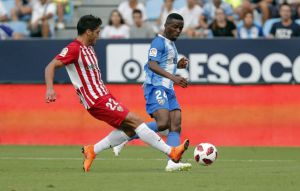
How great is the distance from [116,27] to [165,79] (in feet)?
27.5

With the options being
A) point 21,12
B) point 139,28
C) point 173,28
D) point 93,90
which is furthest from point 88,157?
point 21,12

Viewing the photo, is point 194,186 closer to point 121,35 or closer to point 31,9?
point 121,35

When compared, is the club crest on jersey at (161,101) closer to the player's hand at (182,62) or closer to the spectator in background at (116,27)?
the player's hand at (182,62)

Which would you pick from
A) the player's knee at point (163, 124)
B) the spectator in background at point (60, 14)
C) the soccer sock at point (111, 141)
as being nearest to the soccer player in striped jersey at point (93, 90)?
the soccer sock at point (111, 141)

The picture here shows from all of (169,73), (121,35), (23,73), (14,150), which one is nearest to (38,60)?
(23,73)

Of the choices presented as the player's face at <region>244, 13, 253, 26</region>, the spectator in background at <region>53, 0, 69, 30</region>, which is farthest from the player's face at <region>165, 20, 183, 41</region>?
the spectator in background at <region>53, 0, 69, 30</region>

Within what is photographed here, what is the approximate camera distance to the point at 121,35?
21.7m

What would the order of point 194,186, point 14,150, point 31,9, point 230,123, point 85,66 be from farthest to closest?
1. point 31,9
2. point 230,123
3. point 14,150
4. point 85,66
5. point 194,186

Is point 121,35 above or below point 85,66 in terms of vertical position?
below

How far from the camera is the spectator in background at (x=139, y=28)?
21.7m

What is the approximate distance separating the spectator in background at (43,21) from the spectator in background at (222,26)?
4080 millimetres

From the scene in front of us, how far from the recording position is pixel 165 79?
13.6 m

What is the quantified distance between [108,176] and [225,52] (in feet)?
29.4

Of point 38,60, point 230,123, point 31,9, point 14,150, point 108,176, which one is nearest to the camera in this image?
point 108,176
